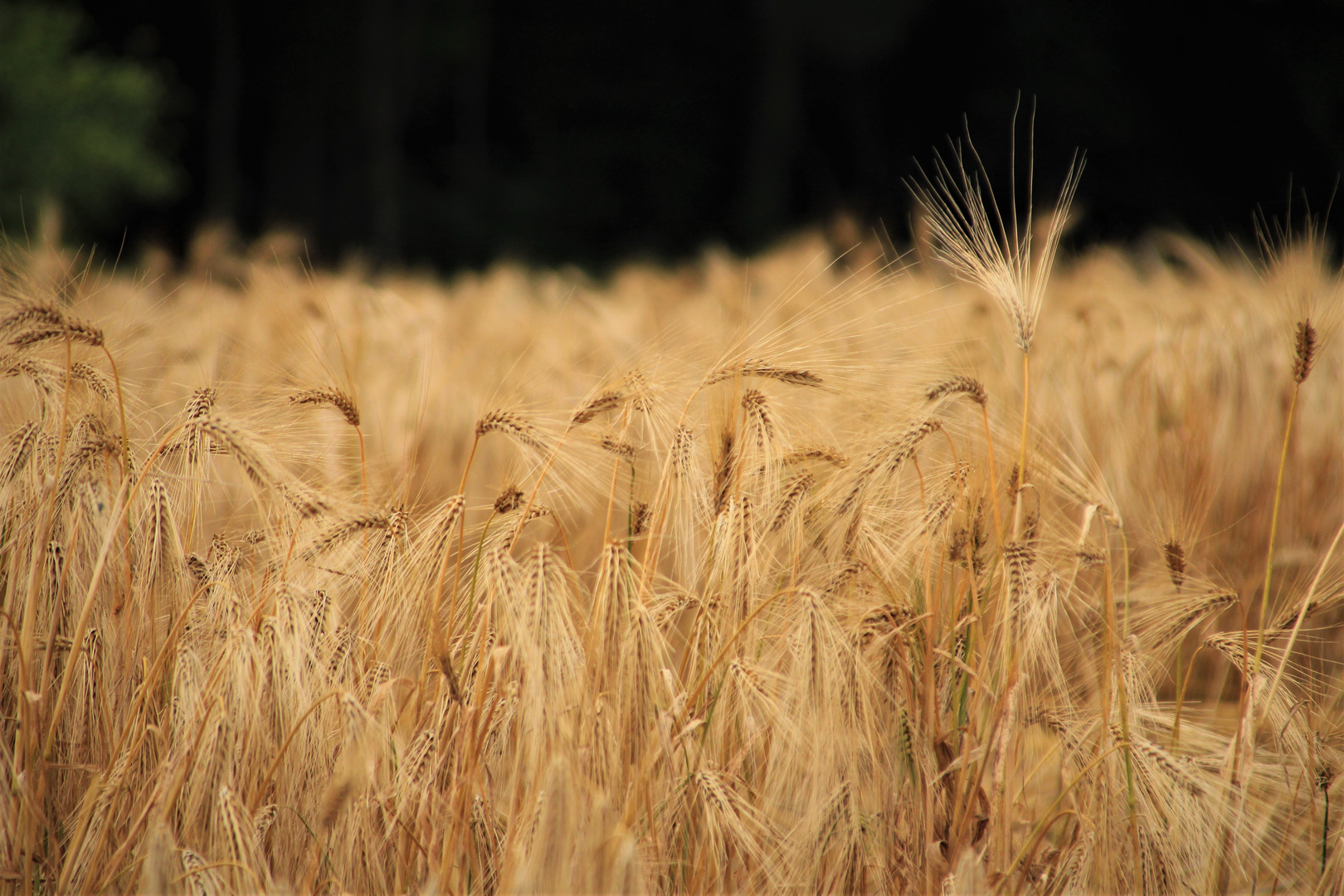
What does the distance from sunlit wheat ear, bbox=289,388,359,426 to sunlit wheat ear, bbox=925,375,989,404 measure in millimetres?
758

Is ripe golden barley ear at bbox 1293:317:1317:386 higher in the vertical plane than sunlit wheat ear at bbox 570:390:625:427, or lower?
higher

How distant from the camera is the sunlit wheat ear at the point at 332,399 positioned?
3.90 feet

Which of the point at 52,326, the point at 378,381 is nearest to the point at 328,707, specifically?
the point at 52,326

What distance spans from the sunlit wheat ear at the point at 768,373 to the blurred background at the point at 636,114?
9.78 m

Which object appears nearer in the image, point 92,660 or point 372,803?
point 372,803

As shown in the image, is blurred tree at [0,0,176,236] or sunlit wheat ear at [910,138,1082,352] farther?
blurred tree at [0,0,176,236]


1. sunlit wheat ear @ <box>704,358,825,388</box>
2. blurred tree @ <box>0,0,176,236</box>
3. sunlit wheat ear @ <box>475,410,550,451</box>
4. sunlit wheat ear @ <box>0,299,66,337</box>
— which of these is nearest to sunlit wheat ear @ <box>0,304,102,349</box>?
sunlit wheat ear @ <box>0,299,66,337</box>

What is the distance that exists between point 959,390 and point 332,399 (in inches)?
32.3

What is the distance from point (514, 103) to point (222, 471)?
17.8 metres

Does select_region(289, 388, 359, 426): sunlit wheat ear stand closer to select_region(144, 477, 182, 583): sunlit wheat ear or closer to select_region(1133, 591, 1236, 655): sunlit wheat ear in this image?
select_region(144, 477, 182, 583): sunlit wheat ear

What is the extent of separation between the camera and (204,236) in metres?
3.28

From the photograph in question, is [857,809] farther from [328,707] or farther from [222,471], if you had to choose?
[222,471]

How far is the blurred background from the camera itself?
1088 cm

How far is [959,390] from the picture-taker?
1146 mm
